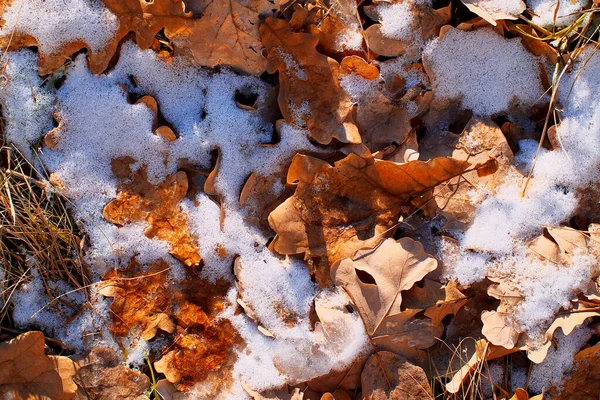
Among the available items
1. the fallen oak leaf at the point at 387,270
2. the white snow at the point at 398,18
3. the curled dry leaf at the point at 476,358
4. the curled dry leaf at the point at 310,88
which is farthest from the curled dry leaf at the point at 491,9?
the curled dry leaf at the point at 476,358

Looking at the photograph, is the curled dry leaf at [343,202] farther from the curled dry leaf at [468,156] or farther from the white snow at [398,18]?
the white snow at [398,18]

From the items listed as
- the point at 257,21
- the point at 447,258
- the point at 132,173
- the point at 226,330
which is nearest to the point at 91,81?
the point at 132,173

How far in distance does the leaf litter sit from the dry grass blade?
0.10ft

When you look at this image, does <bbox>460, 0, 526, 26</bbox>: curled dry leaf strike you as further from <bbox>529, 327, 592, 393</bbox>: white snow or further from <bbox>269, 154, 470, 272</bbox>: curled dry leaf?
<bbox>529, 327, 592, 393</bbox>: white snow

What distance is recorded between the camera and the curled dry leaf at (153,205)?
2135 mm

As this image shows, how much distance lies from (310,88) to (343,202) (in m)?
0.46

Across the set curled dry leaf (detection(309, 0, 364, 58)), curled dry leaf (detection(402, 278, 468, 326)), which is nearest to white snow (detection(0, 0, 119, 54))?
curled dry leaf (detection(309, 0, 364, 58))

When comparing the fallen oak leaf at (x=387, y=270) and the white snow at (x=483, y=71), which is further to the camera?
the white snow at (x=483, y=71)

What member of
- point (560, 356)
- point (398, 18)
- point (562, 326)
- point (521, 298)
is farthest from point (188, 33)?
point (560, 356)

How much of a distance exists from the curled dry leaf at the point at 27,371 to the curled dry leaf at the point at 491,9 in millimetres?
2089

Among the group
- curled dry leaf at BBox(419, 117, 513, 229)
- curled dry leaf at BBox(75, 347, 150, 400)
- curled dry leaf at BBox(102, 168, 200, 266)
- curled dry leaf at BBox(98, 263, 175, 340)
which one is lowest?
curled dry leaf at BBox(75, 347, 150, 400)

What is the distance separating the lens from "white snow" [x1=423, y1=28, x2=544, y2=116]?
7.07ft

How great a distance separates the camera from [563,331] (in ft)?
6.76

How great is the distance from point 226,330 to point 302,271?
1.25ft
